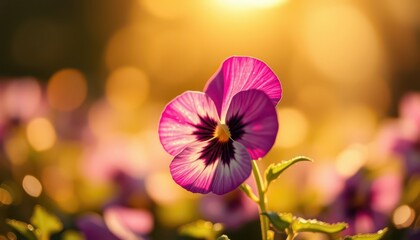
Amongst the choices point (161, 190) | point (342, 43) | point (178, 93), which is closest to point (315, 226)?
point (161, 190)

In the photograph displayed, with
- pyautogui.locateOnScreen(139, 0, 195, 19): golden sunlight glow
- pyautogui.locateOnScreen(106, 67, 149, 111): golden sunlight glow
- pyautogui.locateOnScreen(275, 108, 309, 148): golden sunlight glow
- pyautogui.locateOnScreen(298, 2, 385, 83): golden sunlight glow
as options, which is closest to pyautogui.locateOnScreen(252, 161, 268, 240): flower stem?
pyautogui.locateOnScreen(275, 108, 309, 148): golden sunlight glow

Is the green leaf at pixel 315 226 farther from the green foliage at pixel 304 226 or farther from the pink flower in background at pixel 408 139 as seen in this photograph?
the pink flower in background at pixel 408 139

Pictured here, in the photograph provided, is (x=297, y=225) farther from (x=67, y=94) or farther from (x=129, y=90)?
(x=129, y=90)

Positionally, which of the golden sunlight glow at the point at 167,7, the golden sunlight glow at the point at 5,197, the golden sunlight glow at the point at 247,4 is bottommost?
the golden sunlight glow at the point at 5,197

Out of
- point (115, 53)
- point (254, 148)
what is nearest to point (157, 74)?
point (115, 53)

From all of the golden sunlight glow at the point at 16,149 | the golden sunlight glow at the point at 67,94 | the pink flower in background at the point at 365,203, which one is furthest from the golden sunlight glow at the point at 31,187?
the golden sunlight glow at the point at 67,94

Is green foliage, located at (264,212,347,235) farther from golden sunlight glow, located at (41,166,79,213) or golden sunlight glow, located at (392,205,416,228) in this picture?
golden sunlight glow, located at (41,166,79,213)
